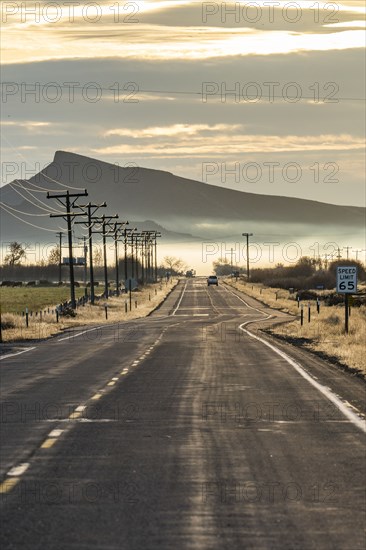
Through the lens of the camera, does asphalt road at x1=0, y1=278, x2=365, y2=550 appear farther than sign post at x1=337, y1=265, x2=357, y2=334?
No

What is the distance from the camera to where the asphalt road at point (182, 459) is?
916 cm

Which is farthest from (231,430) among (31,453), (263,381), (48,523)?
(263,381)

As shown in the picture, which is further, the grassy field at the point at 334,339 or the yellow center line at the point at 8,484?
the grassy field at the point at 334,339

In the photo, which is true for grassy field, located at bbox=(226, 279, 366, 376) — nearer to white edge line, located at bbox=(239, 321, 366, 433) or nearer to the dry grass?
white edge line, located at bbox=(239, 321, 366, 433)

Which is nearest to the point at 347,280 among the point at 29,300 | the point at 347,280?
the point at 347,280

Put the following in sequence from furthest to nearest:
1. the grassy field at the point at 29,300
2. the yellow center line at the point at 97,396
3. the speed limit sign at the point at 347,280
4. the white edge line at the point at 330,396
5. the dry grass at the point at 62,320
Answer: the grassy field at the point at 29,300, the dry grass at the point at 62,320, the speed limit sign at the point at 347,280, the yellow center line at the point at 97,396, the white edge line at the point at 330,396

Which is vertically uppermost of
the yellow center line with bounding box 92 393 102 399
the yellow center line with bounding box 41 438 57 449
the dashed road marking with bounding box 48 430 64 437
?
the yellow center line with bounding box 41 438 57 449

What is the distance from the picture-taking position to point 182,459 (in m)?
13.1

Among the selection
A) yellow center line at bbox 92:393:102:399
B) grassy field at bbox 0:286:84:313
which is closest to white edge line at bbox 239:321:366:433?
yellow center line at bbox 92:393:102:399

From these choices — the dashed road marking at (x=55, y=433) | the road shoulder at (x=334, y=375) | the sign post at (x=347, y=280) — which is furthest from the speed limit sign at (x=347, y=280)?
the dashed road marking at (x=55, y=433)

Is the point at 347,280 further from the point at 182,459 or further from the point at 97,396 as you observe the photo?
the point at 182,459

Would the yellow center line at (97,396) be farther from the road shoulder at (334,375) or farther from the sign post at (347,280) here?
the sign post at (347,280)

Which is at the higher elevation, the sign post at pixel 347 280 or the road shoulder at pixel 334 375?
the sign post at pixel 347 280

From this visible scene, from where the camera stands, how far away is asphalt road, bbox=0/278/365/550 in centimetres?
916
